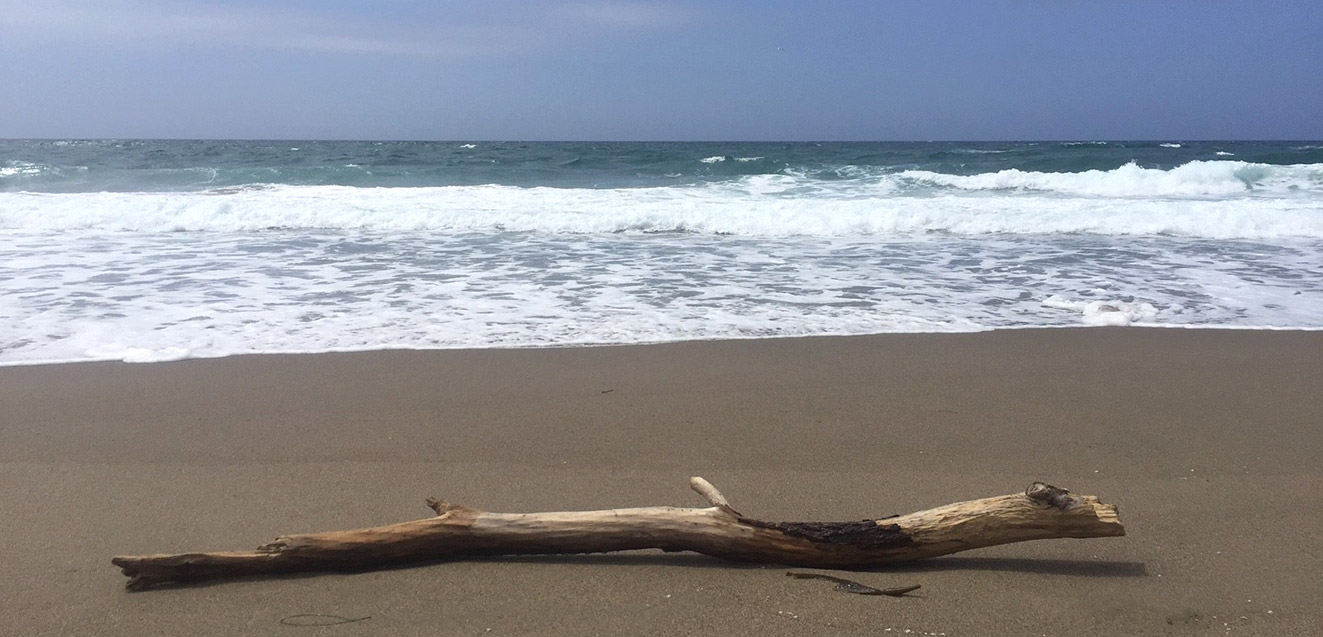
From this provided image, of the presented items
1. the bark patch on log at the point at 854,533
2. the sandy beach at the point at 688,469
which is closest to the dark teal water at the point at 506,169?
the sandy beach at the point at 688,469

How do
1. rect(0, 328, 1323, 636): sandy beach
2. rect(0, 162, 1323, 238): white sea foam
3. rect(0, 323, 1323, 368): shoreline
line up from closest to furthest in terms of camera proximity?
rect(0, 328, 1323, 636): sandy beach
rect(0, 323, 1323, 368): shoreline
rect(0, 162, 1323, 238): white sea foam

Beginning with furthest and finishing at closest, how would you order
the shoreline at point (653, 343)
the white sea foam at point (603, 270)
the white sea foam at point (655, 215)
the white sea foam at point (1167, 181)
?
the white sea foam at point (1167, 181) → the white sea foam at point (655, 215) → the white sea foam at point (603, 270) → the shoreline at point (653, 343)

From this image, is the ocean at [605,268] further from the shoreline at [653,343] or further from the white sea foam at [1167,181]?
the white sea foam at [1167,181]

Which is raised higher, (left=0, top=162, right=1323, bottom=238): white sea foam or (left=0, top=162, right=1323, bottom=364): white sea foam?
(left=0, top=162, right=1323, bottom=238): white sea foam

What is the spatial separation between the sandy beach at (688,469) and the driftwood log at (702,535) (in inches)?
2.5

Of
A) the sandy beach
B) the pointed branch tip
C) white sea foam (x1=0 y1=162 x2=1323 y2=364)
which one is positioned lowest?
the sandy beach

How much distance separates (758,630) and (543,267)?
704 cm

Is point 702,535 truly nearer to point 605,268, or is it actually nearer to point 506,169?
point 605,268

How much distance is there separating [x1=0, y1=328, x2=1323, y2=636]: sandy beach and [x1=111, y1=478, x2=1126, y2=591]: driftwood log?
6cm

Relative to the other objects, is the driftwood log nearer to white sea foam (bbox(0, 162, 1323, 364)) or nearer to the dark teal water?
white sea foam (bbox(0, 162, 1323, 364))

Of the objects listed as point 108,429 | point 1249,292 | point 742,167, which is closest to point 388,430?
point 108,429

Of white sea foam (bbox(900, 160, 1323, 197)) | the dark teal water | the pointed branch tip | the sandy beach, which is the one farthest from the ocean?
the dark teal water

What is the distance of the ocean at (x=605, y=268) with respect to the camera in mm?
6213

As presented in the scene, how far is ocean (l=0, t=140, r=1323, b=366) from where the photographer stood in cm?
621
